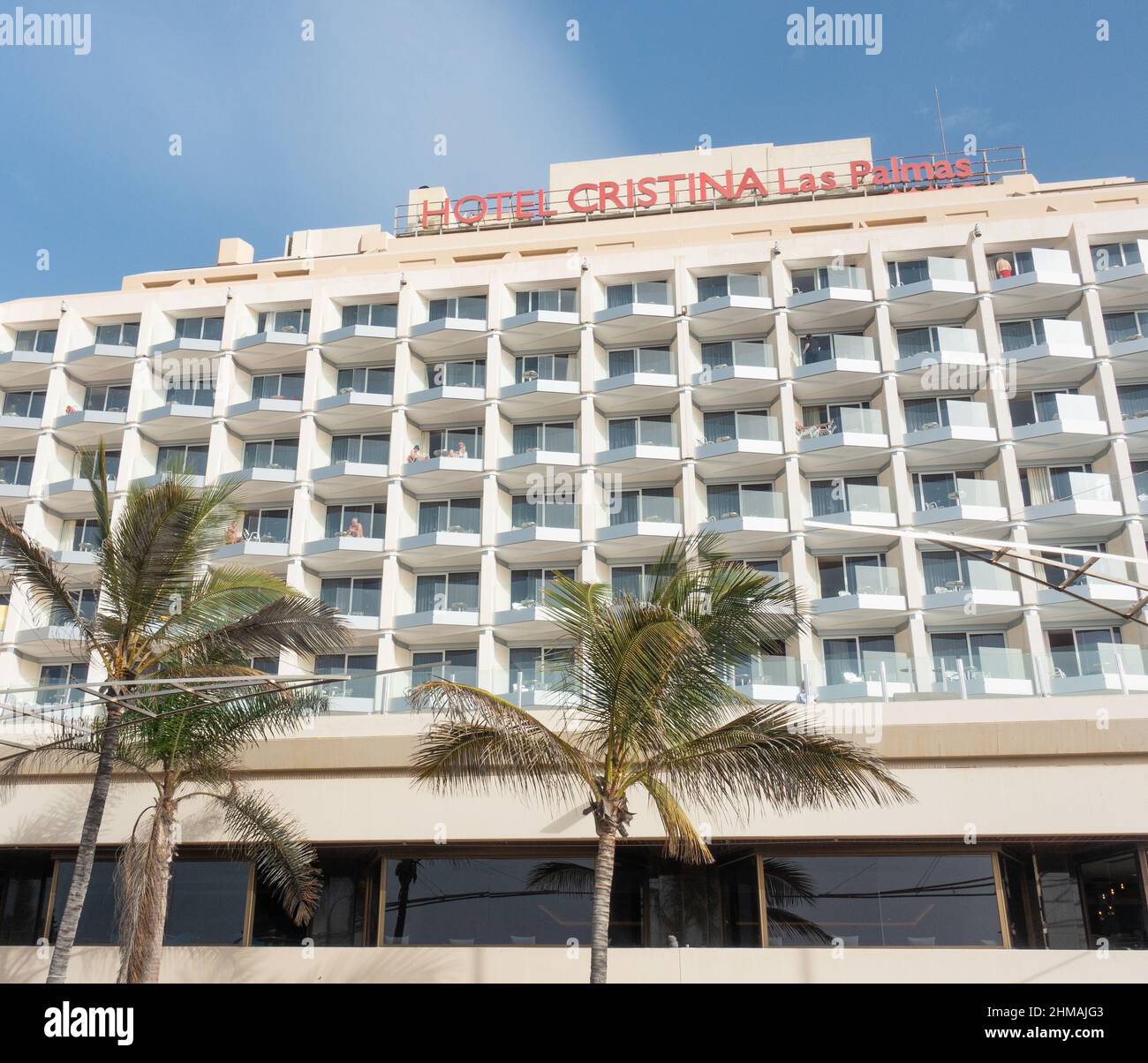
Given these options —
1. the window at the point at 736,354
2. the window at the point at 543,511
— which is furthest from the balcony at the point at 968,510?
the window at the point at 543,511

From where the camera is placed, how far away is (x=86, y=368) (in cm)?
4706

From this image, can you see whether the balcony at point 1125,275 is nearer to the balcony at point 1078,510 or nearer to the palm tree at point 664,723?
the balcony at point 1078,510

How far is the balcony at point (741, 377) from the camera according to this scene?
43031 millimetres

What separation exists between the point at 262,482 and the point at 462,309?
34.1ft

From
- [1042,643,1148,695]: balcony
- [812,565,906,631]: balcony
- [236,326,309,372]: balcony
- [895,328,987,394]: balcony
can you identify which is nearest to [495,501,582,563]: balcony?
[812,565,906,631]: balcony

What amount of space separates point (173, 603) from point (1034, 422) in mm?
33020

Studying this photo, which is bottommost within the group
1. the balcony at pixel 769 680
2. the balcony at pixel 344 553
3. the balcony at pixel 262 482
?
the balcony at pixel 769 680

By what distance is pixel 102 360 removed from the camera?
153 ft

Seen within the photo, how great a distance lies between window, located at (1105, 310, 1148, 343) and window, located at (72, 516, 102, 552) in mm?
39540

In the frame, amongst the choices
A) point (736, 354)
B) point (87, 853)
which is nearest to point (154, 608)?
point (87, 853)

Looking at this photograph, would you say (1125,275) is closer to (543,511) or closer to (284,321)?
(543,511)

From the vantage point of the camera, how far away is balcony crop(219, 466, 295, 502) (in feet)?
143

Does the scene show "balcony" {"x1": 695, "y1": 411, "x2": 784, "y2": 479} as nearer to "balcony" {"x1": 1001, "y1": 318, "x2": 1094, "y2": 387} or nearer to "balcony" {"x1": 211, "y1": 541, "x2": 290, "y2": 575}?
"balcony" {"x1": 1001, "y1": 318, "x2": 1094, "y2": 387}

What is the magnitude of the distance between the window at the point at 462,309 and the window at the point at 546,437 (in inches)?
188
